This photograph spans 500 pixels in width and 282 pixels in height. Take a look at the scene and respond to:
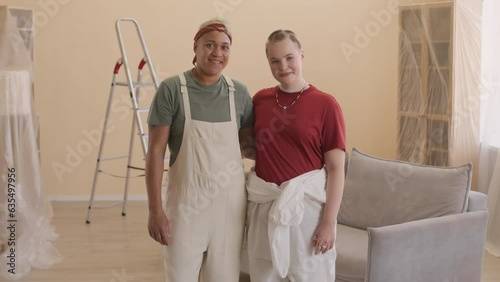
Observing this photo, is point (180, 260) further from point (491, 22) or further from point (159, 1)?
point (159, 1)

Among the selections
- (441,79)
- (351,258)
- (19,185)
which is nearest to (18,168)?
(19,185)

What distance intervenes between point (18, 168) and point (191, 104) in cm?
236

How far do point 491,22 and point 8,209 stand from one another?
354 cm

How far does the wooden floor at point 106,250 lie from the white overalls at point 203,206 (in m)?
1.84

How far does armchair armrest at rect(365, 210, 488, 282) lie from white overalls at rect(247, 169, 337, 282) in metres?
0.62

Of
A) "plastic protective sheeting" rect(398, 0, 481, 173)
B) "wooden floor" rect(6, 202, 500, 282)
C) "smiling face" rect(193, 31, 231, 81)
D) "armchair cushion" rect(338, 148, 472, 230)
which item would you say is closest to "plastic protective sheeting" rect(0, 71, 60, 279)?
"wooden floor" rect(6, 202, 500, 282)

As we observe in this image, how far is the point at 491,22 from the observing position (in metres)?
4.75

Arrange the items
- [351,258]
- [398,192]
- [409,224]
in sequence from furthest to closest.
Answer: [398,192], [351,258], [409,224]

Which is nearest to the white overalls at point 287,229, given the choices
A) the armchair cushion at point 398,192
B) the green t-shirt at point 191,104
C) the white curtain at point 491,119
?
the green t-shirt at point 191,104

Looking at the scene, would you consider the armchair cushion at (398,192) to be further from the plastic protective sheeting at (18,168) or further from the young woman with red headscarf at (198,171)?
the plastic protective sheeting at (18,168)

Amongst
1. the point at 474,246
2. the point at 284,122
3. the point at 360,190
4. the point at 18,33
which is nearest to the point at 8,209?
the point at 18,33

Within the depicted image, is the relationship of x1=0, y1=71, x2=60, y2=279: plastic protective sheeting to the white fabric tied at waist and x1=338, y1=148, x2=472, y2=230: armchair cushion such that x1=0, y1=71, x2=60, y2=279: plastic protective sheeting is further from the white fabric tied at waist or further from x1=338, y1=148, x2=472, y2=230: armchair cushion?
the white fabric tied at waist

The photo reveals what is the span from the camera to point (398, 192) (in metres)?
3.49

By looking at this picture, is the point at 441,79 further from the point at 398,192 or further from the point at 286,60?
the point at 286,60
